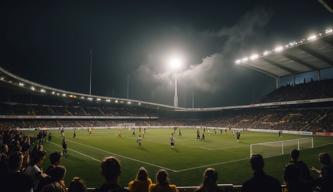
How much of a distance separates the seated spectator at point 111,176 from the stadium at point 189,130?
617cm

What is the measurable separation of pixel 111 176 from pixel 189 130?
223ft

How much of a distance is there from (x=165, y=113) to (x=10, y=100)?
2154 inches

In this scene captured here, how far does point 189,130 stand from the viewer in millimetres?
71375

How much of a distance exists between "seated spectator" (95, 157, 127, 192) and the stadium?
6170 mm

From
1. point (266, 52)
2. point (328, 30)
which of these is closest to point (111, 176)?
point (328, 30)

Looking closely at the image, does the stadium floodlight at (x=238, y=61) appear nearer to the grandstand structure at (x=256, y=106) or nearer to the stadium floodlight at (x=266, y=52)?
the grandstand structure at (x=256, y=106)

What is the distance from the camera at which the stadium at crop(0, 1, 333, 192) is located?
2150 cm

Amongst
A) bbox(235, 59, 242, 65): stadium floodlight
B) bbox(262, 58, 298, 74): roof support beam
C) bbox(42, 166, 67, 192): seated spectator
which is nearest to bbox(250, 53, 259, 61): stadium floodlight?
bbox(235, 59, 242, 65): stadium floodlight

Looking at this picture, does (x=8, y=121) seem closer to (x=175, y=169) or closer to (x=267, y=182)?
(x=175, y=169)

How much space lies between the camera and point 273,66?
68.1 m

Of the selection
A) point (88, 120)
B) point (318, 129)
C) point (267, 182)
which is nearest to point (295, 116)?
point (318, 129)

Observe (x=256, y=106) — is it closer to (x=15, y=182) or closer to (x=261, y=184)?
(x=261, y=184)

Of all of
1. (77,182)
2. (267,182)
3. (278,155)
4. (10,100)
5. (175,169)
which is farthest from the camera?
(10,100)

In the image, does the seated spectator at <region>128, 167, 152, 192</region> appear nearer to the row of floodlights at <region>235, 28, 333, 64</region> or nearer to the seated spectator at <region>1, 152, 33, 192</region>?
the seated spectator at <region>1, 152, 33, 192</region>
